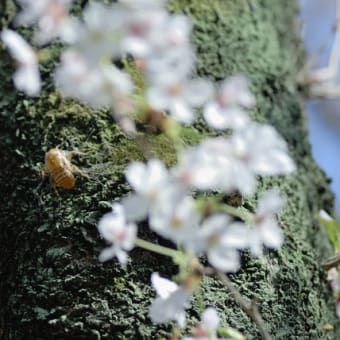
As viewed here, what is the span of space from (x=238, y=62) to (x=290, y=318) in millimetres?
474

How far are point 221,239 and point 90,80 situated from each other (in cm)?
15

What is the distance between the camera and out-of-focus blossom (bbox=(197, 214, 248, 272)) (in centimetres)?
45

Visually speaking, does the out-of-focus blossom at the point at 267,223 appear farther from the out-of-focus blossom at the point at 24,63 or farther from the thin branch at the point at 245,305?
the out-of-focus blossom at the point at 24,63

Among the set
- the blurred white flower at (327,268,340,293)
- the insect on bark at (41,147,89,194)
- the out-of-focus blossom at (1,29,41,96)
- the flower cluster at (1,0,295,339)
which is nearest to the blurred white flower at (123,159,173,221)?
the flower cluster at (1,0,295,339)

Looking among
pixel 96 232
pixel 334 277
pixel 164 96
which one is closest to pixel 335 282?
pixel 334 277

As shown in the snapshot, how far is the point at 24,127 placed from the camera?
3.13ft

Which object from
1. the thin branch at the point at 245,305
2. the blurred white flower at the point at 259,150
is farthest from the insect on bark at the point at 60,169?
the blurred white flower at the point at 259,150

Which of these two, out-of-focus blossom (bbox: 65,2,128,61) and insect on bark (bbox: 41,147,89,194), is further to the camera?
insect on bark (bbox: 41,147,89,194)

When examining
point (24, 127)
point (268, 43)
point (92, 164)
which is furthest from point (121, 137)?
point (268, 43)

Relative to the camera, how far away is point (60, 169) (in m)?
0.83

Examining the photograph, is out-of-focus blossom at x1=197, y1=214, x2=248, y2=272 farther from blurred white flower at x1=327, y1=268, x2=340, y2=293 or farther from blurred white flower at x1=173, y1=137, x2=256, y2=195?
blurred white flower at x1=327, y1=268, x2=340, y2=293

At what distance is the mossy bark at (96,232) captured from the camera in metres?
0.74

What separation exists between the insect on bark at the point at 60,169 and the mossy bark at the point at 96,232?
1 centimetres

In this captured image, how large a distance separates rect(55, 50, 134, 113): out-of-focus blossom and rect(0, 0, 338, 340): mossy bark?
18 centimetres
